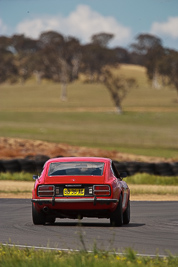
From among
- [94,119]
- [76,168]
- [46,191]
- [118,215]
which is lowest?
[94,119]

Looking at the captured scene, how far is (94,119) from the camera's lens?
253 ft

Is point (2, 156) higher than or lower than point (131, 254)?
lower

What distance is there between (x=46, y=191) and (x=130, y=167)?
16.4 m

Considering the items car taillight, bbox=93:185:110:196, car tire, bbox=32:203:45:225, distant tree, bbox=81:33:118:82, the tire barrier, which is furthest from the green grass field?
car taillight, bbox=93:185:110:196

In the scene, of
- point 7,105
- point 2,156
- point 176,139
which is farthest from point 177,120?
point 2,156

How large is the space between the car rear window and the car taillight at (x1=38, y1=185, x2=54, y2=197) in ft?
1.37

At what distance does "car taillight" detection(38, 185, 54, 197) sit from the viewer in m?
12.7

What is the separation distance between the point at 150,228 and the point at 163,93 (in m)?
113

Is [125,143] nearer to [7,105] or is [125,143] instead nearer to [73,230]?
[73,230]

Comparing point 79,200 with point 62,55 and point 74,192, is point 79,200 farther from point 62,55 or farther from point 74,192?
point 62,55

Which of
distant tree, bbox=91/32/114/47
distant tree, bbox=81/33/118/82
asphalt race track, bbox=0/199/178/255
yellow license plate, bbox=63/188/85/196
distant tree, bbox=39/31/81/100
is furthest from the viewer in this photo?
distant tree, bbox=91/32/114/47

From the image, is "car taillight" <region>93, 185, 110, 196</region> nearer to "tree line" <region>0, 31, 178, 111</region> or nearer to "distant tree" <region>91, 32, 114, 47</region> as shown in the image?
"tree line" <region>0, 31, 178, 111</region>

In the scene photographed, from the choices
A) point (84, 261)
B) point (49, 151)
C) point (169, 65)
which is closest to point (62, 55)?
point (169, 65)

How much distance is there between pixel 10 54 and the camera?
516 feet
